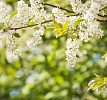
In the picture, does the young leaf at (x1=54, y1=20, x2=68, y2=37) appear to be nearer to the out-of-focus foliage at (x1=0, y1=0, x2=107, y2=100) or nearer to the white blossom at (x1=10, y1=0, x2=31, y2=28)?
the white blossom at (x1=10, y1=0, x2=31, y2=28)

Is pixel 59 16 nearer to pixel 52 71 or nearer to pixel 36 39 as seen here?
pixel 36 39

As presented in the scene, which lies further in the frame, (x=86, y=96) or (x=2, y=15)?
(x=86, y=96)

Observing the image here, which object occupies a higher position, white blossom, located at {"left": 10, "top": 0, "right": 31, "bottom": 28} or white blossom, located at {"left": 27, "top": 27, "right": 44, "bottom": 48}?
white blossom, located at {"left": 10, "top": 0, "right": 31, "bottom": 28}

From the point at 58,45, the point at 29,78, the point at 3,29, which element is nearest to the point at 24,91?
the point at 29,78

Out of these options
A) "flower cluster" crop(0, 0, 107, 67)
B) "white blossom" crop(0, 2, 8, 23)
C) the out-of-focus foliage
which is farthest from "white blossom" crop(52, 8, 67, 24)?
the out-of-focus foliage

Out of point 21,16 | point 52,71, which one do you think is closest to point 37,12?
point 21,16

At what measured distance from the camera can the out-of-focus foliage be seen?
9.77 feet

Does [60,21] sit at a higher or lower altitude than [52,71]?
higher

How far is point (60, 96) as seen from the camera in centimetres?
303

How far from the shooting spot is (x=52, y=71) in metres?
3.11

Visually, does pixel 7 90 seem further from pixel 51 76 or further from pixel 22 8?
pixel 22 8

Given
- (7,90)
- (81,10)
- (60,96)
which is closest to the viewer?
(81,10)

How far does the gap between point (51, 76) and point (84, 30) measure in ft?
6.18

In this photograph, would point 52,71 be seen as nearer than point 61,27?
No
